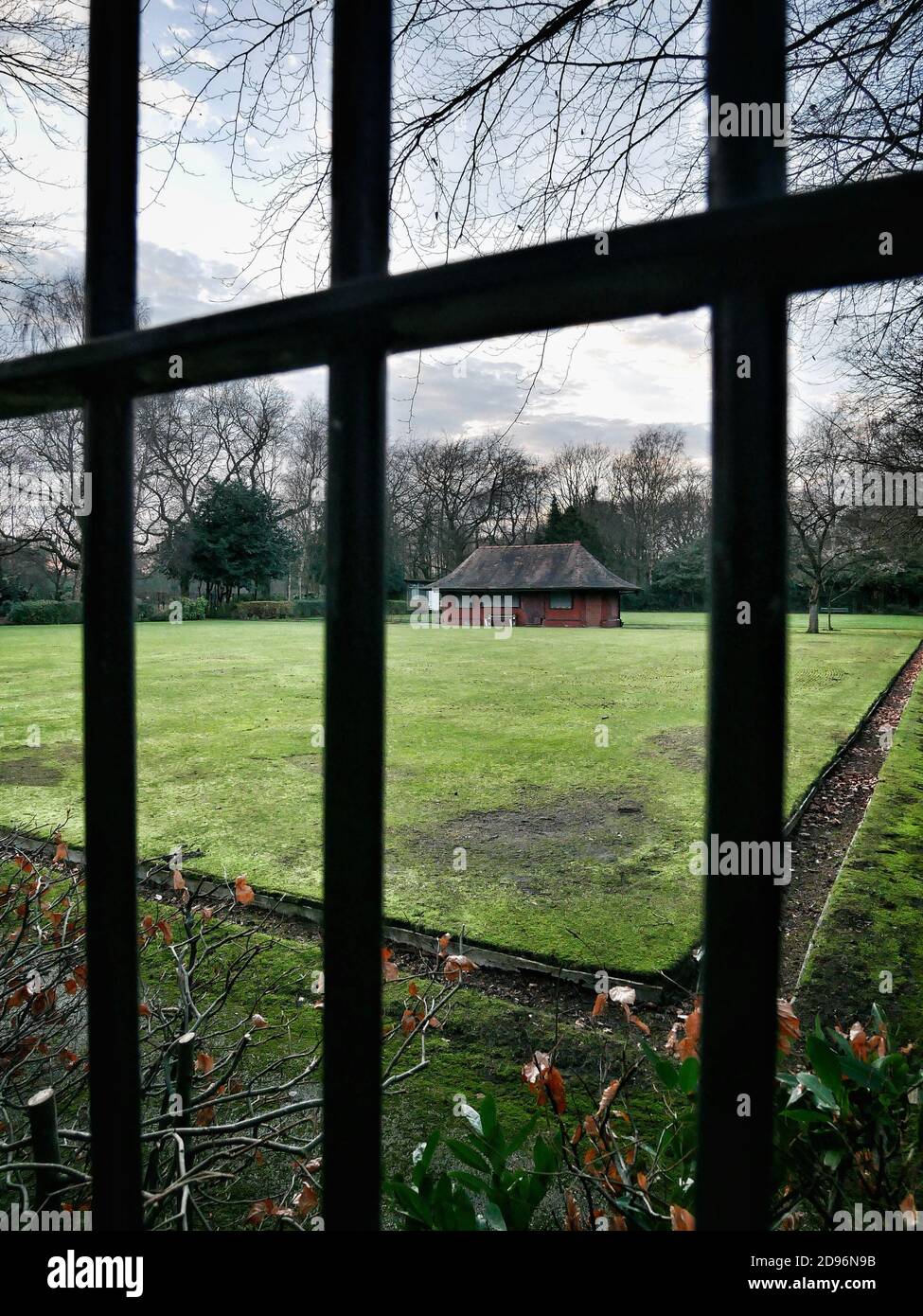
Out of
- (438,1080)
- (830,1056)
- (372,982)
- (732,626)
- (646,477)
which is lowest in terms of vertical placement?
(438,1080)

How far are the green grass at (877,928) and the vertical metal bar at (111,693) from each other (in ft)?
8.19

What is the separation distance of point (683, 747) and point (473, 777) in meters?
3.02

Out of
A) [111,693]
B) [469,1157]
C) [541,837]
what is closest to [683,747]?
[541,837]

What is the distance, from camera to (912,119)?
2.83m

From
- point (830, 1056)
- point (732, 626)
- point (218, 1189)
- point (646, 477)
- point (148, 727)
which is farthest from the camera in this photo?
point (148, 727)

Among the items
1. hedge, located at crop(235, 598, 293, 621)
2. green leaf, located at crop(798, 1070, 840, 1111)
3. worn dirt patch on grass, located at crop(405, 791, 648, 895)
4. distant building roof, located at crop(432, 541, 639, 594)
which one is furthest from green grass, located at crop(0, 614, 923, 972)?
distant building roof, located at crop(432, 541, 639, 594)

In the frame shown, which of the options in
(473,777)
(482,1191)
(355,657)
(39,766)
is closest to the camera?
(355,657)

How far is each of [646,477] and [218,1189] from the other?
6.64 metres

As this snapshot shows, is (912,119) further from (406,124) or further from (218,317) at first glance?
(218,317)

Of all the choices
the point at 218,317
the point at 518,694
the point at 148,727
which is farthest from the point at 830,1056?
the point at 518,694

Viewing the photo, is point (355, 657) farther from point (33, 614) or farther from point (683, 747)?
point (33, 614)

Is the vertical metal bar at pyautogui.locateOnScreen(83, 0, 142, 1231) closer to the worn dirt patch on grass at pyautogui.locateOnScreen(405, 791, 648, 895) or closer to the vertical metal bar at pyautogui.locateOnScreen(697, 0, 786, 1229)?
the vertical metal bar at pyautogui.locateOnScreen(697, 0, 786, 1229)

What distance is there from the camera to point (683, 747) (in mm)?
9438

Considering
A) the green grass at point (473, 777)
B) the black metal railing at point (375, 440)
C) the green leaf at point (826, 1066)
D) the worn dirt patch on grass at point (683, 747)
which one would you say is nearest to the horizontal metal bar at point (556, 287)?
the black metal railing at point (375, 440)
